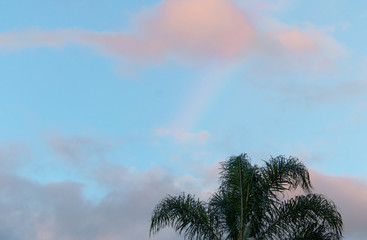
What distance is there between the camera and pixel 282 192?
23969 millimetres

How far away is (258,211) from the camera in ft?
78.3

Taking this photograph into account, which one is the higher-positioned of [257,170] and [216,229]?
[257,170]

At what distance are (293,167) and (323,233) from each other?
2817 mm

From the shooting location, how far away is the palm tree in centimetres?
2348

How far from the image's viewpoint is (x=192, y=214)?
24.3 m

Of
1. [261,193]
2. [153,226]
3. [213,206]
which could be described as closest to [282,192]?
[261,193]

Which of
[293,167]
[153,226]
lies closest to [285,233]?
[293,167]

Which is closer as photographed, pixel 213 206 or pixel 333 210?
pixel 333 210

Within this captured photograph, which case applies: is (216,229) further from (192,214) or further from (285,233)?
(285,233)

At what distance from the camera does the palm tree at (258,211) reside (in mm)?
23484

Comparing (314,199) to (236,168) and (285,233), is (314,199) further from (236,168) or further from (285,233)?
(236,168)

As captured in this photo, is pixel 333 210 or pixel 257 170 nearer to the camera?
pixel 333 210

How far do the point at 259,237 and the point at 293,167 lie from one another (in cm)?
311

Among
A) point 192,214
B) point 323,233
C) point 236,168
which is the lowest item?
point 323,233
